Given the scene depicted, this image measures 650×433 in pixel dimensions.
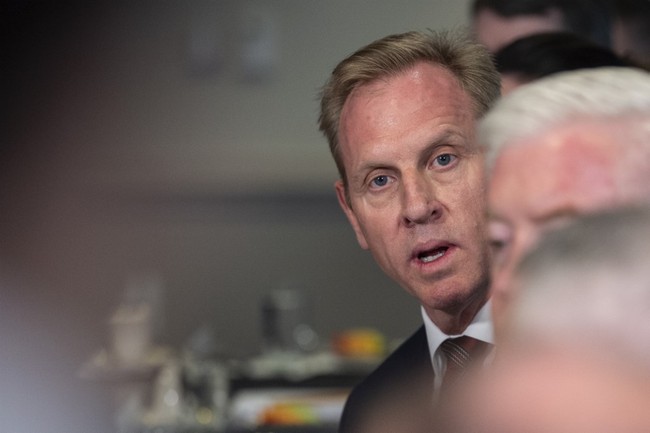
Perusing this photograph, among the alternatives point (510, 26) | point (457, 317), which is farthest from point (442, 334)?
point (510, 26)

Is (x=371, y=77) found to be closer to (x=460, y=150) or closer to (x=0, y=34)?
(x=460, y=150)

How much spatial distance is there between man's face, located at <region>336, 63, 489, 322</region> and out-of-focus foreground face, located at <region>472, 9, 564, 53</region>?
24.9 inches

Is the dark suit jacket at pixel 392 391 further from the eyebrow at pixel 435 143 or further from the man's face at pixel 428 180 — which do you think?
the eyebrow at pixel 435 143

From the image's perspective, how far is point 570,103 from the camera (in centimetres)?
57

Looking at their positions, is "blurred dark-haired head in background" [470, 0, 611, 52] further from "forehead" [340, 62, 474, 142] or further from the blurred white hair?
the blurred white hair

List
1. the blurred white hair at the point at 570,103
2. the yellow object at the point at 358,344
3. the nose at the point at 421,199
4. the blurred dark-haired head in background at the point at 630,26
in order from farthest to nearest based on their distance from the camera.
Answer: the yellow object at the point at 358,344 → the blurred dark-haired head in background at the point at 630,26 → the nose at the point at 421,199 → the blurred white hair at the point at 570,103

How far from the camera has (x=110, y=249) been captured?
13.2ft

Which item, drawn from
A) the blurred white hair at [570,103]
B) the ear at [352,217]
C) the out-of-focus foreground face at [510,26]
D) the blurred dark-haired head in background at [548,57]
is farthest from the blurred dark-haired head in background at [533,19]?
the blurred white hair at [570,103]

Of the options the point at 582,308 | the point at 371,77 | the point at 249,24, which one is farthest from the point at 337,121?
the point at 249,24

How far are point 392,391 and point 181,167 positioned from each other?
9.39ft

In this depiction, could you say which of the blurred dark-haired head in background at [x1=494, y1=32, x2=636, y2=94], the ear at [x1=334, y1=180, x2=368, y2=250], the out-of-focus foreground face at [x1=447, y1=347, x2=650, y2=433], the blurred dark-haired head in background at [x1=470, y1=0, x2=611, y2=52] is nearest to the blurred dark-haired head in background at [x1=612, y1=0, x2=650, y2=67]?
the blurred dark-haired head in background at [x1=470, y1=0, x2=611, y2=52]

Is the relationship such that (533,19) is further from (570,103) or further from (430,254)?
(570,103)

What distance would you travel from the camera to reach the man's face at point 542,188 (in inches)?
19.1

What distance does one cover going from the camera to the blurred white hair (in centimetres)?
57
